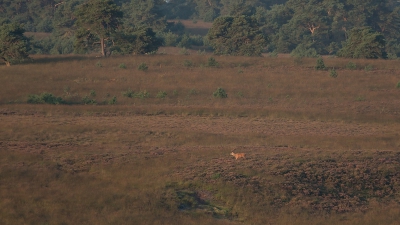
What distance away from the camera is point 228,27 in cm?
5922

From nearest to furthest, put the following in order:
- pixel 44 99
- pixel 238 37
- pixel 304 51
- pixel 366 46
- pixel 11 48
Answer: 1. pixel 44 99
2. pixel 11 48
3. pixel 366 46
4. pixel 238 37
5. pixel 304 51

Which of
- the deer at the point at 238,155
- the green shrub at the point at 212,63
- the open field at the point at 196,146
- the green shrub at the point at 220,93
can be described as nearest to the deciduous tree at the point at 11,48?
the open field at the point at 196,146

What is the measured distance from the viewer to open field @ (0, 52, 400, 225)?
643 inches

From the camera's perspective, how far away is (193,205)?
16719mm

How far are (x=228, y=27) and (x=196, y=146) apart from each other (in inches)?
1475

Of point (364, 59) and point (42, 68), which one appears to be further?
point (364, 59)

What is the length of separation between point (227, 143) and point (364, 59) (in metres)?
28.6

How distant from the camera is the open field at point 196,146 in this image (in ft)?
53.6

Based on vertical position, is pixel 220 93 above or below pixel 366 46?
below

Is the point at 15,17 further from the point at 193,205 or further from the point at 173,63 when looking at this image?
the point at 193,205

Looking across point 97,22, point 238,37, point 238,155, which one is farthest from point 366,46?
point 238,155

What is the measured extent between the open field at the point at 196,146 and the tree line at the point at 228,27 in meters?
9.01

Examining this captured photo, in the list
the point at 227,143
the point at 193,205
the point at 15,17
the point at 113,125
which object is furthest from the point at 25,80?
the point at 15,17

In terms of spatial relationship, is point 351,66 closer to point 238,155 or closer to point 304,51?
point 304,51
